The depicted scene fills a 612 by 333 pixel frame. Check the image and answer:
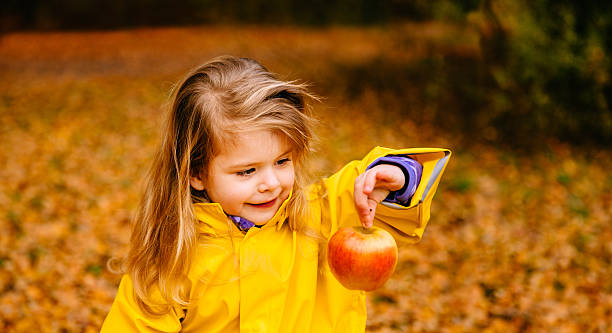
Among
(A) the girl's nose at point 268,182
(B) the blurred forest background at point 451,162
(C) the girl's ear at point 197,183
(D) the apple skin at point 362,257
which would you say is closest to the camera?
(D) the apple skin at point 362,257

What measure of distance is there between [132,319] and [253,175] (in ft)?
2.01

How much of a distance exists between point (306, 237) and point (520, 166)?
612 centimetres

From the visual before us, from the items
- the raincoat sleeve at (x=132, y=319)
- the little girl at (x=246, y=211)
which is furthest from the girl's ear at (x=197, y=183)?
the raincoat sleeve at (x=132, y=319)

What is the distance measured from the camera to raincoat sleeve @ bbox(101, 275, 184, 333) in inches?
70.8

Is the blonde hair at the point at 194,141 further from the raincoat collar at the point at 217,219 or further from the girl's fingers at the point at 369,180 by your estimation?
the girl's fingers at the point at 369,180

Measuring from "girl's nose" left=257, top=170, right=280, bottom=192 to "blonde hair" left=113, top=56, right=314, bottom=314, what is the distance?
0.44ft

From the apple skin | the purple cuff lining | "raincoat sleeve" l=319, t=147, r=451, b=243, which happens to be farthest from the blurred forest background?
the apple skin

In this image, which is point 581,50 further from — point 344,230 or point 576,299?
point 344,230

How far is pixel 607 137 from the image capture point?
7.64 metres

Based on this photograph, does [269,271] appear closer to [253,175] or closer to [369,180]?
[253,175]

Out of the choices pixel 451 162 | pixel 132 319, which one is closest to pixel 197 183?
pixel 132 319

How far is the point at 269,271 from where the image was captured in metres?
1.81

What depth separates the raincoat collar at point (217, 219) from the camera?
5.91 feet

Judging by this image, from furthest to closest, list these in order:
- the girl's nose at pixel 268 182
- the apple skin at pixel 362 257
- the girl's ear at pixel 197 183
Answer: the girl's ear at pixel 197 183 → the girl's nose at pixel 268 182 → the apple skin at pixel 362 257
